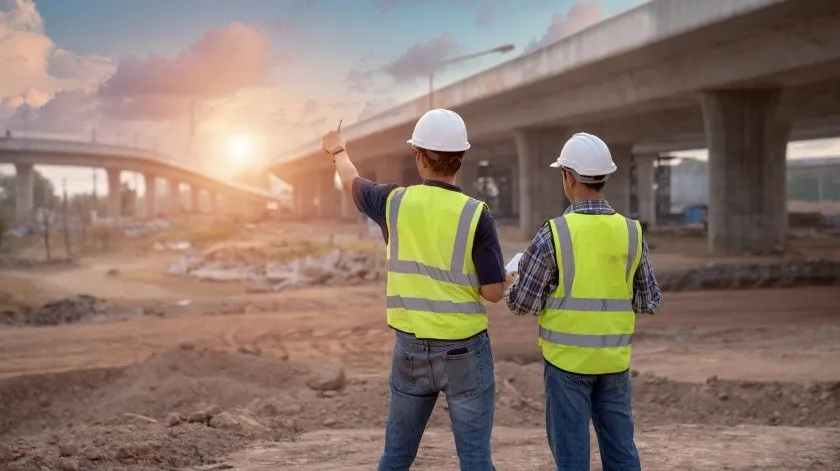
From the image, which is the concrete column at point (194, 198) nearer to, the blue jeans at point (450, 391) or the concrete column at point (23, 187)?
the concrete column at point (23, 187)

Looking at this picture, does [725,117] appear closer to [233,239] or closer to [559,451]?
[559,451]

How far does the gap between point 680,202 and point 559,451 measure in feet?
319

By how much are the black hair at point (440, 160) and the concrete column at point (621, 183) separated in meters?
38.5

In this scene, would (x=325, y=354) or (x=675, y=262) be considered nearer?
(x=325, y=354)

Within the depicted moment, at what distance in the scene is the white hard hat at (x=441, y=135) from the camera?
3881mm

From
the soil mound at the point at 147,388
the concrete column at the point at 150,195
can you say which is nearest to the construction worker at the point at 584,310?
the soil mound at the point at 147,388

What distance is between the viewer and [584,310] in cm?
403

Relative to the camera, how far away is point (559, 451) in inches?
158

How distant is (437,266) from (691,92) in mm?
23956

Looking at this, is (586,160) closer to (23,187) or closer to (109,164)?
(23,187)

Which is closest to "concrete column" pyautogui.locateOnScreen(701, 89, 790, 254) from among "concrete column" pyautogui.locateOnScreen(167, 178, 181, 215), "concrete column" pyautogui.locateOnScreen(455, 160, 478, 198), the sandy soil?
the sandy soil

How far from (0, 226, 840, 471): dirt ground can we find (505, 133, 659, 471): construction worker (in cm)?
193

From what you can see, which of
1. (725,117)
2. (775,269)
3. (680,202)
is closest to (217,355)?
(775,269)

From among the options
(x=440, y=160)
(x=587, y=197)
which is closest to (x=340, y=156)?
(x=440, y=160)
